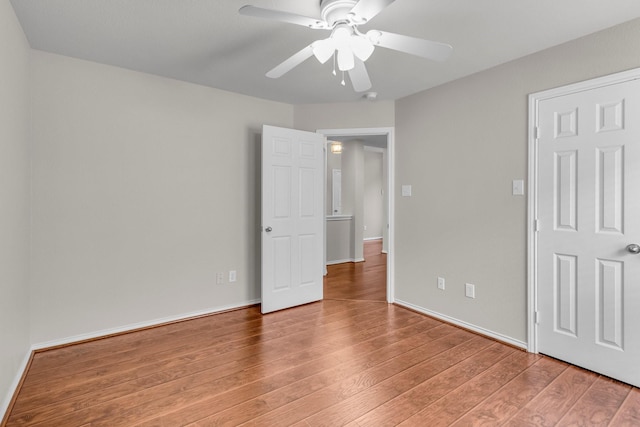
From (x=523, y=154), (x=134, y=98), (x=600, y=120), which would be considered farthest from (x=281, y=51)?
(x=600, y=120)

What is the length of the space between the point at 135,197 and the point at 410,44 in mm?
2591

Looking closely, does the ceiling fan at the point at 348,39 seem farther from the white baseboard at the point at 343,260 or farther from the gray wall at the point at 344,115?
the white baseboard at the point at 343,260

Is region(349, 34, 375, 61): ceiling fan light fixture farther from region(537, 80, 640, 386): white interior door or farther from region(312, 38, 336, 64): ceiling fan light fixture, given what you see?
region(537, 80, 640, 386): white interior door

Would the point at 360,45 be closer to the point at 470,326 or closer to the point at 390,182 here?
the point at 390,182

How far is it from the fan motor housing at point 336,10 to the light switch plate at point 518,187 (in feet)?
6.32

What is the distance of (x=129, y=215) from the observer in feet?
9.78

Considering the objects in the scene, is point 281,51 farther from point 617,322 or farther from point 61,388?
point 617,322

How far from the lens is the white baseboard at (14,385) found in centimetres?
181

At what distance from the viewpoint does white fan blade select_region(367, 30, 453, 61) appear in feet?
5.41

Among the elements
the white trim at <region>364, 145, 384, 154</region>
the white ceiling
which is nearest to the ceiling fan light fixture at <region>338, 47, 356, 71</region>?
the white ceiling

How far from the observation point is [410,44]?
169 centimetres

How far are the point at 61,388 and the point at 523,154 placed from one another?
366 cm

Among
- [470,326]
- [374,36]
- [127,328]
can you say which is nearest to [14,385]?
[127,328]

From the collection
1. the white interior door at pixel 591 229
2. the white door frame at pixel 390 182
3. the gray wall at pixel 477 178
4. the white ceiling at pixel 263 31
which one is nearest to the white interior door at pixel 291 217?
the white door frame at pixel 390 182
